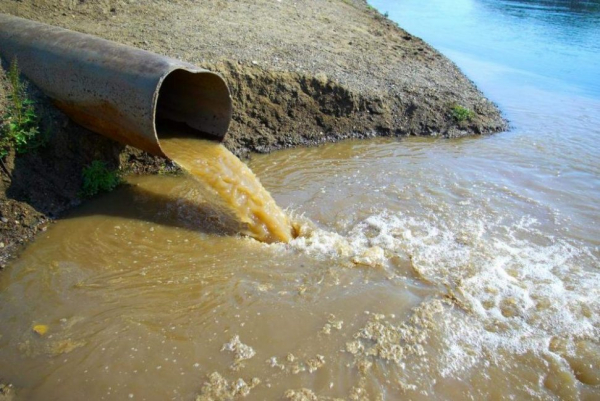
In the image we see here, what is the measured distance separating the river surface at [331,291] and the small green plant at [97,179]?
0.48ft

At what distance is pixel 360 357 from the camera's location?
384 cm

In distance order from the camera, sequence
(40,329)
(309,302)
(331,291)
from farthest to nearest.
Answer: (331,291)
(309,302)
(40,329)

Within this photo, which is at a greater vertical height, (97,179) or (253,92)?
(253,92)

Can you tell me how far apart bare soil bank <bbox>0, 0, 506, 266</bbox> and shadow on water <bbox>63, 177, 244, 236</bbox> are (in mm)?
380

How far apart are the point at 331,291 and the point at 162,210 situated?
2.44m

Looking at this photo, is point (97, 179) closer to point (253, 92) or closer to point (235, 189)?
point (235, 189)

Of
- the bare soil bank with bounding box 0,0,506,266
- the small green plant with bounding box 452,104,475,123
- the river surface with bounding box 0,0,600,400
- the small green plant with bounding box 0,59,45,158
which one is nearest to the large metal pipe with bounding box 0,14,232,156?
the small green plant with bounding box 0,59,45,158

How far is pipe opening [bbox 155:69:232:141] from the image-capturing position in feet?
19.7

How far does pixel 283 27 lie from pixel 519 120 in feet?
17.8

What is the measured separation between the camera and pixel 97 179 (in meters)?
5.93

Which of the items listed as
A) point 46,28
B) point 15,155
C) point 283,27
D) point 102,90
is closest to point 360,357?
point 102,90

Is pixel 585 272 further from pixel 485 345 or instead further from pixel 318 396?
pixel 318 396

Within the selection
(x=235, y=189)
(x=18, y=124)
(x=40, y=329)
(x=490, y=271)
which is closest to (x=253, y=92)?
(x=235, y=189)

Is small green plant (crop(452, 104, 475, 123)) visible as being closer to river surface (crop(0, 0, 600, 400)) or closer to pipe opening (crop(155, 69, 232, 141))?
river surface (crop(0, 0, 600, 400))
